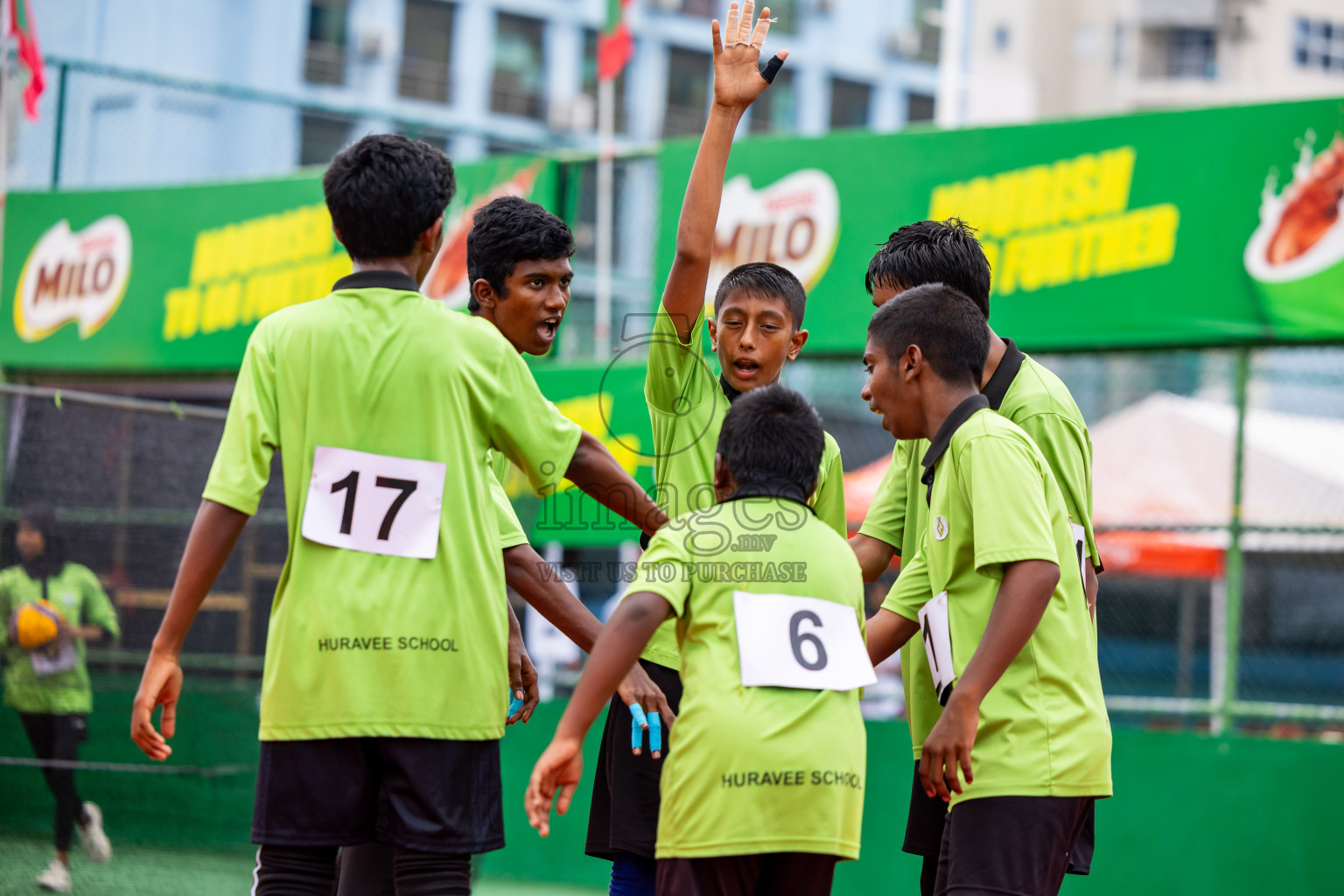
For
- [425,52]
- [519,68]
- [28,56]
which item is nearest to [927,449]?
[28,56]

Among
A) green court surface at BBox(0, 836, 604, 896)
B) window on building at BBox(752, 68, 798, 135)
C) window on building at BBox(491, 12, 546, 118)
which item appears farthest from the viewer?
window on building at BBox(752, 68, 798, 135)

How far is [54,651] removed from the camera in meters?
5.85

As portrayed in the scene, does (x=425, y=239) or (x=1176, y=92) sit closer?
(x=425, y=239)

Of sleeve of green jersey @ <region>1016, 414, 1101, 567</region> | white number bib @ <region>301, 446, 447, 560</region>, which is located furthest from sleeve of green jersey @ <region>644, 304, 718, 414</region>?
white number bib @ <region>301, 446, 447, 560</region>

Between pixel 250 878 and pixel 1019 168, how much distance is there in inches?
193

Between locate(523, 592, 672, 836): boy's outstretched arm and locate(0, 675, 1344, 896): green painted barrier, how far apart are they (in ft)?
13.0

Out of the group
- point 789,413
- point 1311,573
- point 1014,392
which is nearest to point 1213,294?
point 1014,392

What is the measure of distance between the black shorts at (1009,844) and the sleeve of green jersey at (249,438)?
5.12 feet

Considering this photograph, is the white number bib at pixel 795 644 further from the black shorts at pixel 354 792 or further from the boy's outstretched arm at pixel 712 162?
the boy's outstretched arm at pixel 712 162

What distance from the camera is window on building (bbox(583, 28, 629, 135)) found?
106 feet

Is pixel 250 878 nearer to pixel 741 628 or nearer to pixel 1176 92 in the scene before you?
pixel 741 628

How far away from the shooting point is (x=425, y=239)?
2.73m

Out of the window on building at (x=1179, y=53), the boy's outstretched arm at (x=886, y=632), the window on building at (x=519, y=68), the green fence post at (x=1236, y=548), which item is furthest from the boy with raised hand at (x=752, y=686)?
the window on building at (x=1179, y=53)

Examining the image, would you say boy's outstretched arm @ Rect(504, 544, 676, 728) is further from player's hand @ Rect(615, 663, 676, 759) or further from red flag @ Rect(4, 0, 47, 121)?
red flag @ Rect(4, 0, 47, 121)
